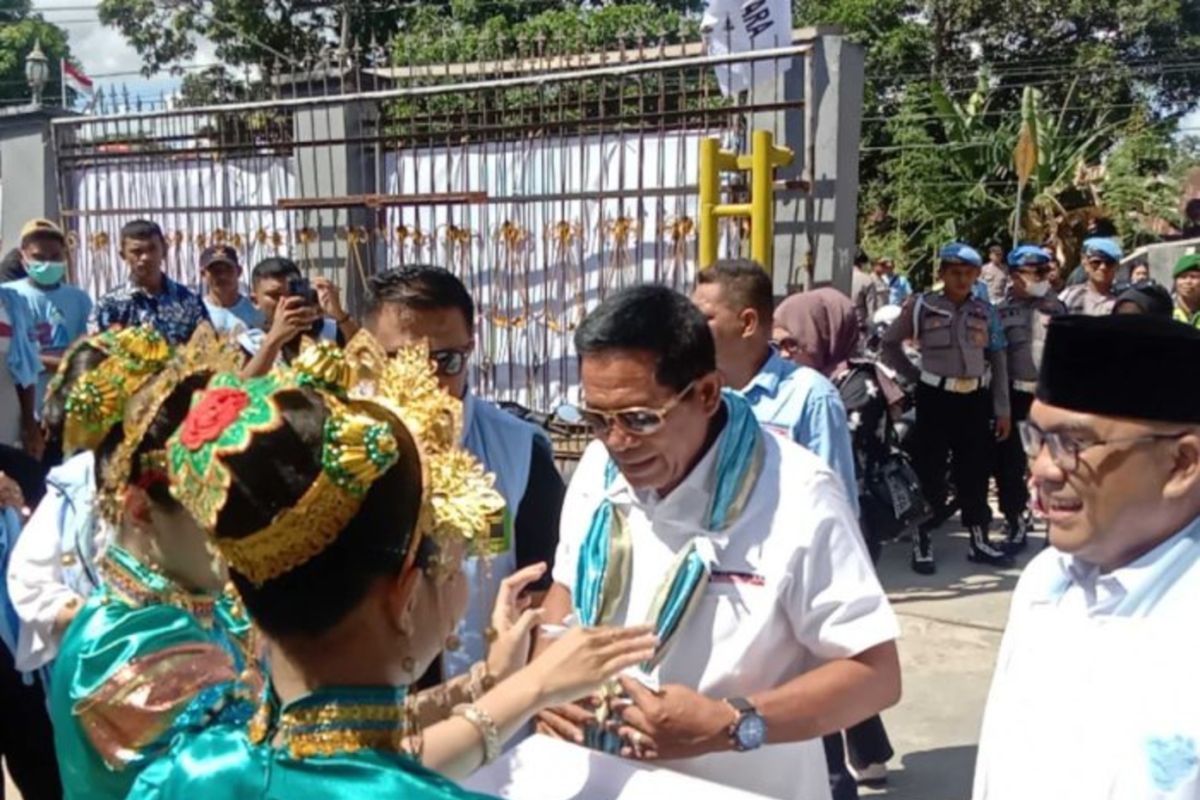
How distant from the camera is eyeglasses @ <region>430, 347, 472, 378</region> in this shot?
8.98 ft

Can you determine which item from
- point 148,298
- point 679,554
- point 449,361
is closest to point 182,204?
point 148,298

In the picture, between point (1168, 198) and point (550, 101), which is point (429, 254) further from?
point (1168, 198)

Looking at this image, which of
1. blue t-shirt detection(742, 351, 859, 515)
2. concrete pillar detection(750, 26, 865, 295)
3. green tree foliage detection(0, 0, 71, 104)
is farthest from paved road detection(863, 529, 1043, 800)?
green tree foliage detection(0, 0, 71, 104)

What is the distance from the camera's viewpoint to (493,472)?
2.65 m

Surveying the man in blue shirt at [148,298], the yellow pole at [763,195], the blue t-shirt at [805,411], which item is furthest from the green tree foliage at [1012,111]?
the blue t-shirt at [805,411]

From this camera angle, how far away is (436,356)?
2.74m

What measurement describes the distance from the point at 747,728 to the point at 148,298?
4941 mm

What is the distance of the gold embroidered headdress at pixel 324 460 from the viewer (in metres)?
1.29

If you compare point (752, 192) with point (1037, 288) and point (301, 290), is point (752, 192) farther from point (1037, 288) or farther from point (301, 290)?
point (1037, 288)

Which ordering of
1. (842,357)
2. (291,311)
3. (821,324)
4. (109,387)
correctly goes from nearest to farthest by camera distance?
(109,387), (291,311), (821,324), (842,357)

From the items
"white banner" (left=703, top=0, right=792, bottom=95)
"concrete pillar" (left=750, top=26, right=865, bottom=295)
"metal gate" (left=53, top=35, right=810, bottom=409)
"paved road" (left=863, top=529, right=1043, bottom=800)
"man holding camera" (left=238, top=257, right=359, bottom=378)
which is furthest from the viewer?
"metal gate" (left=53, top=35, right=810, bottom=409)

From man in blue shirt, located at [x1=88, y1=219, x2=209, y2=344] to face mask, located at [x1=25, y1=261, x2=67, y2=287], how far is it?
0.61 m

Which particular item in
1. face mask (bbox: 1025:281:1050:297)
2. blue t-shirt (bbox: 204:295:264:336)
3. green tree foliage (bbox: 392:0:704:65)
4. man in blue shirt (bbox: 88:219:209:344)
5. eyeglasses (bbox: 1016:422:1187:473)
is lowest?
blue t-shirt (bbox: 204:295:264:336)

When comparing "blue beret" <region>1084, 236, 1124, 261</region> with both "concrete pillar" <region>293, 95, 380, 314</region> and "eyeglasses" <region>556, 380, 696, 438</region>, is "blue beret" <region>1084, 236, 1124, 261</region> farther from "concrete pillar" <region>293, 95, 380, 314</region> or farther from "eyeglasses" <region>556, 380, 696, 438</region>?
"eyeglasses" <region>556, 380, 696, 438</region>
